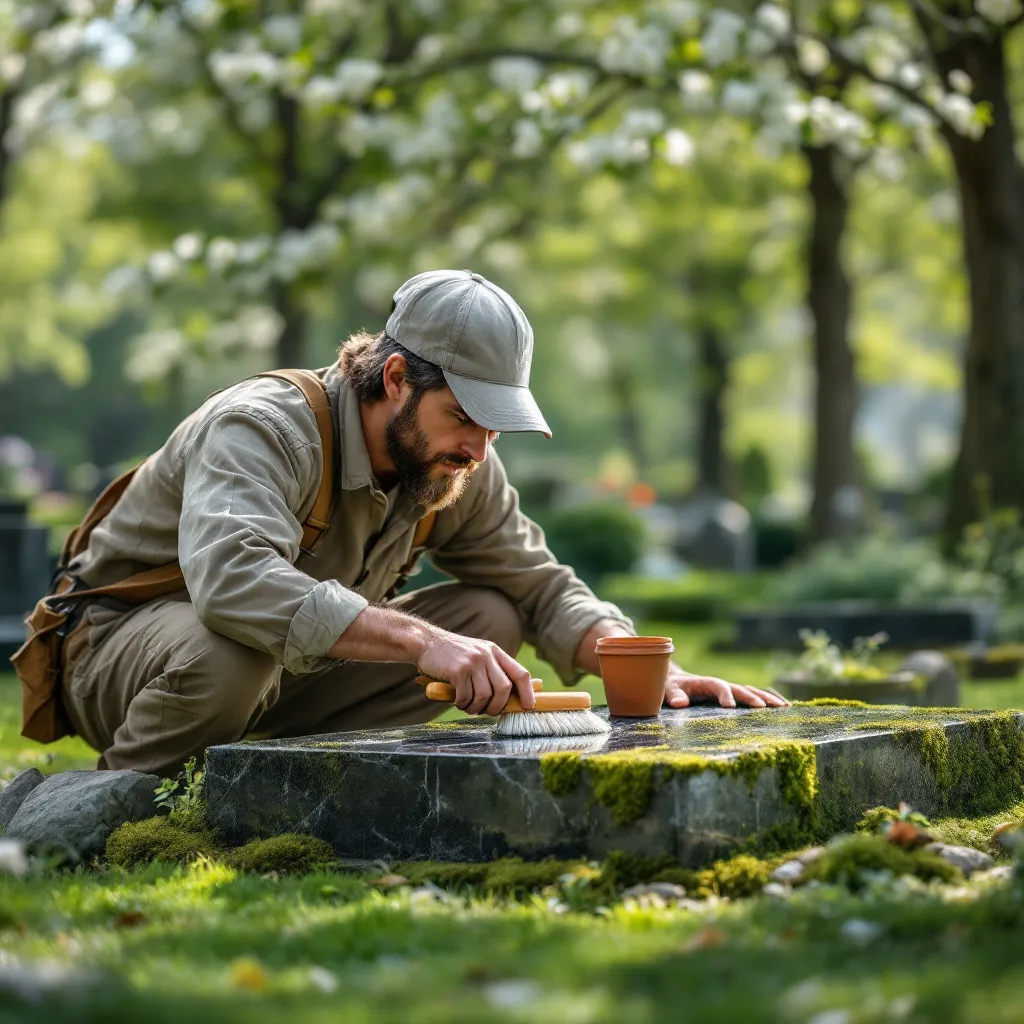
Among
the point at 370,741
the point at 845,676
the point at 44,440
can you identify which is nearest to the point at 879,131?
the point at 845,676

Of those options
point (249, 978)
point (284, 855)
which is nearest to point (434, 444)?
point (284, 855)

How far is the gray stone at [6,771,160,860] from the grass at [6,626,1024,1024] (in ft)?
1.16

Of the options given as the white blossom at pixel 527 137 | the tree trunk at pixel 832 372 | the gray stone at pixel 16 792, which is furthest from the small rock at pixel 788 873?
the tree trunk at pixel 832 372

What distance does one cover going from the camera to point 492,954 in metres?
2.87

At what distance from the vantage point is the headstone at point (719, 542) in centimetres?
2336

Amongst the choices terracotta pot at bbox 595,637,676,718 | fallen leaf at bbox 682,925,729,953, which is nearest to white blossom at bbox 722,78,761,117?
terracotta pot at bbox 595,637,676,718

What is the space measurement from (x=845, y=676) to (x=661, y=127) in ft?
14.0

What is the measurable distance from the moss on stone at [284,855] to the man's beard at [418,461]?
1.18 metres

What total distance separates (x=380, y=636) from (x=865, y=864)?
137 cm

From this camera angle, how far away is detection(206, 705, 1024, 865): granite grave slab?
3.49m

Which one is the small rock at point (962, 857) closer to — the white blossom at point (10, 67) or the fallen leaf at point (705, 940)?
the fallen leaf at point (705, 940)

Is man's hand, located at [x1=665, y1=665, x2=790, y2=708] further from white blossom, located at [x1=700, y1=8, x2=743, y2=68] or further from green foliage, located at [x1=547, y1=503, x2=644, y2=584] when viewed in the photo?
green foliage, located at [x1=547, y1=503, x2=644, y2=584]

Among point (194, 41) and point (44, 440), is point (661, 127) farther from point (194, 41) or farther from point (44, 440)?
point (44, 440)

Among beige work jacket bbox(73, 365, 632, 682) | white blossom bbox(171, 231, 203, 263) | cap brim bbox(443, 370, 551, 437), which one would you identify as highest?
white blossom bbox(171, 231, 203, 263)
